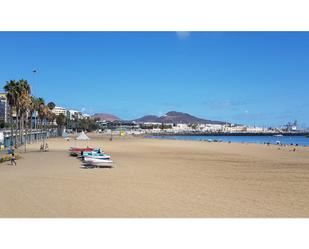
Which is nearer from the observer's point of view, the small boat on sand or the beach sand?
the beach sand

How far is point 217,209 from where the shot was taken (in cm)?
1229

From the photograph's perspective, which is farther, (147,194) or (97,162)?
(97,162)

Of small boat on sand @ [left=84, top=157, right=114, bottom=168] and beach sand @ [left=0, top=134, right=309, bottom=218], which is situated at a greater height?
small boat on sand @ [left=84, top=157, right=114, bottom=168]

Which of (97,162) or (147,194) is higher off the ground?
(97,162)

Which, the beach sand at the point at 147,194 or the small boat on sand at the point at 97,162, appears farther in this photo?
the small boat on sand at the point at 97,162

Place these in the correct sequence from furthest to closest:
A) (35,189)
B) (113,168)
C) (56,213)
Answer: (113,168) < (35,189) < (56,213)

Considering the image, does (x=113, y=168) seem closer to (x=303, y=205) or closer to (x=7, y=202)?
(x=7, y=202)

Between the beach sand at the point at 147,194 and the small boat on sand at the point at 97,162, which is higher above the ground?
the small boat on sand at the point at 97,162

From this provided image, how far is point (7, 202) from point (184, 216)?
5637 mm
